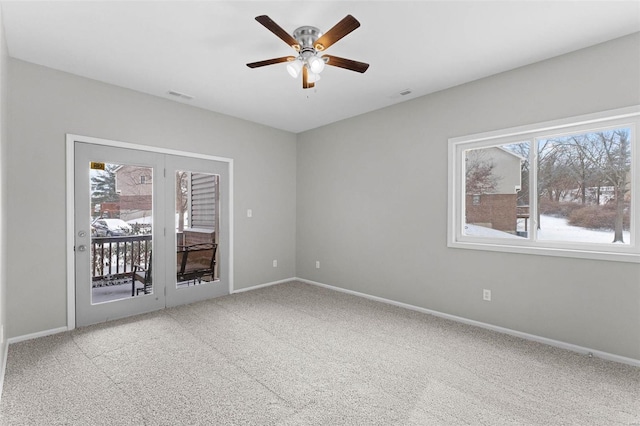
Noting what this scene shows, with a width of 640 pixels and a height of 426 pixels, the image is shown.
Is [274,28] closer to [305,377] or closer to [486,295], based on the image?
[305,377]

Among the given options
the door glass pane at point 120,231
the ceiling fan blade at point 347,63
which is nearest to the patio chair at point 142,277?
the door glass pane at point 120,231

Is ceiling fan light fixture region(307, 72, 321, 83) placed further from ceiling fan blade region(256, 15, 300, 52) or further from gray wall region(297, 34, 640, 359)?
gray wall region(297, 34, 640, 359)

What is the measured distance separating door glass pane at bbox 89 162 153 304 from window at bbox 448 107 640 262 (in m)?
3.69

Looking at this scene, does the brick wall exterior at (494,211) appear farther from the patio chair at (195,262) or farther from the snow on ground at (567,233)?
the patio chair at (195,262)

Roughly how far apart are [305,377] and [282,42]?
2.79m

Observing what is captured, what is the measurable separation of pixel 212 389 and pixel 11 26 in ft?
10.5

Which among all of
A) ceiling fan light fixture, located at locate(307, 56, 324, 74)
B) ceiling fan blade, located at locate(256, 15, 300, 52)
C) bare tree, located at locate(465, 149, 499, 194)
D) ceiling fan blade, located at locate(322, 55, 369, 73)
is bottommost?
bare tree, located at locate(465, 149, 499, 194)

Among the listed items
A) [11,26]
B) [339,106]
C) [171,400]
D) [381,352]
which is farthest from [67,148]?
[381,352]

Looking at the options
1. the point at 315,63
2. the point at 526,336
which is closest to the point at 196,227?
the point at 315,63

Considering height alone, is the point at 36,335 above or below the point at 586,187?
below

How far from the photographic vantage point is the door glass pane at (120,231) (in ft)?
11.3

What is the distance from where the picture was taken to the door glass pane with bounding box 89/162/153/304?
3.45 meters

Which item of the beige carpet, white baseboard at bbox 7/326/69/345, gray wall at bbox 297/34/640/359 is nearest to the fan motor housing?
gray wall at bbox 297/34/640/359

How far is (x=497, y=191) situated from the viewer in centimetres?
343
